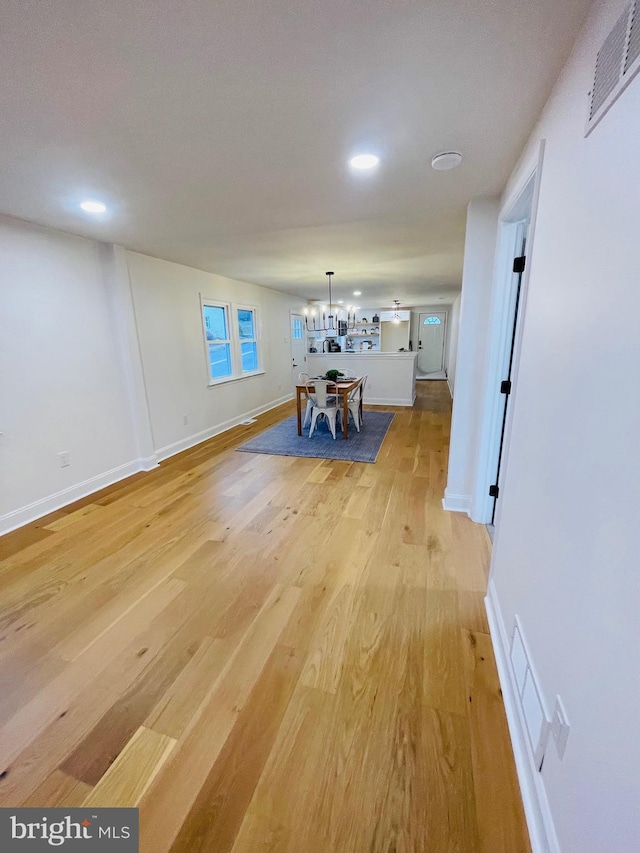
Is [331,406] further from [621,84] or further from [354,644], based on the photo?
[621,84]

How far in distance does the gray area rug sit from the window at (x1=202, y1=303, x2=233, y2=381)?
118 centimetres

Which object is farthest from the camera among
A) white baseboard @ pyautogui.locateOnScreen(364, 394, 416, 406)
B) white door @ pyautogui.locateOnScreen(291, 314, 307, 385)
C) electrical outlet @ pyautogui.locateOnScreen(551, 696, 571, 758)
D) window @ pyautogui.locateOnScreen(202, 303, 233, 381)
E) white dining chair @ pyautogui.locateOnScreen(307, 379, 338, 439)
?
white door @ pyautogui.locateOnScreen(291, 314, 307, 385)

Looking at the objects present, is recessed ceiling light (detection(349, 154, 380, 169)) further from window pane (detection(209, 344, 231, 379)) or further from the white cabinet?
the white cabinet

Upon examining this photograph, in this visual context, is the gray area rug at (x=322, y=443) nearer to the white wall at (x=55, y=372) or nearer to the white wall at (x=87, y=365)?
the white wall at (x=87, y=365)

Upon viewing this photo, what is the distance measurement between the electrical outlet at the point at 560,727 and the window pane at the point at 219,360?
15.9 ft

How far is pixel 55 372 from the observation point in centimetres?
290

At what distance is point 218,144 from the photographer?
63.2 inches

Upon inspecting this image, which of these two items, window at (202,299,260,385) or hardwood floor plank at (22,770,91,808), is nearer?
hardwood floor plank at (22,770,91,808)

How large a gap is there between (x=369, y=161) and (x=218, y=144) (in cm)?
77

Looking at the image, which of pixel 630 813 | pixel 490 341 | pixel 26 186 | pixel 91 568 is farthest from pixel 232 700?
pixel 26 186

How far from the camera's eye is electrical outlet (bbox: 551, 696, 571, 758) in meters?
0.86

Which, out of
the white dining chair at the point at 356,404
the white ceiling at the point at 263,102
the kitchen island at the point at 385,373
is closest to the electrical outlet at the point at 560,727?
the white ceiling at the point at 263,102

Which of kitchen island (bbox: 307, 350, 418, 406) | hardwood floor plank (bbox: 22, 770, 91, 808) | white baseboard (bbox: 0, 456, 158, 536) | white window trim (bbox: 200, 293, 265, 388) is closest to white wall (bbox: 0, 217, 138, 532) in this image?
white baseboard (bbox: 0, 456, 158, 536)

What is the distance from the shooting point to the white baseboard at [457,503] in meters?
2.77
